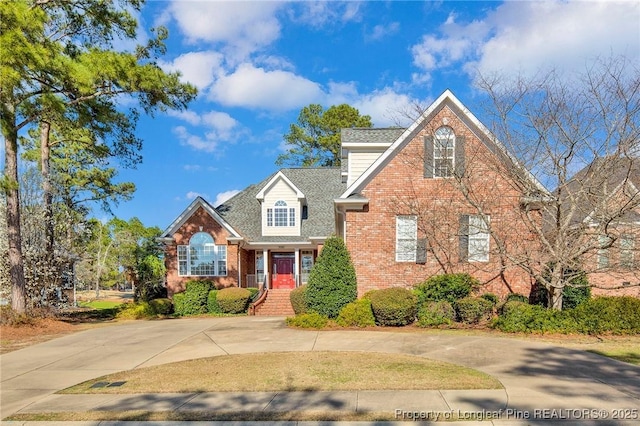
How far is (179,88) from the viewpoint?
1434 cm

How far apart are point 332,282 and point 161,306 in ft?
32.4

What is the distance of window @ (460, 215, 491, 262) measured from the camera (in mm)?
13130

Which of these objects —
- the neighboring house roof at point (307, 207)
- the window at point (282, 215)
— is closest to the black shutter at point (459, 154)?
the neighboring house roof at point (307, 207)

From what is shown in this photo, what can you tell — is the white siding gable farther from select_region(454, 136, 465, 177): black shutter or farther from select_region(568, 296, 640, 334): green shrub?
select_region(568, 296, 640, 334): green shrub

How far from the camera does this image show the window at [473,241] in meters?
13.1

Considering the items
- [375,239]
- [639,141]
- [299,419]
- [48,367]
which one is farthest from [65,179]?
[639,141]

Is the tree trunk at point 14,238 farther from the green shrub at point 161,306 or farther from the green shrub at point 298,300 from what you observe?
the green shrub at point 298,300

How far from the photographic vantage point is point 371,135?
637 inches

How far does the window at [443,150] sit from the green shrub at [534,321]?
501 cm

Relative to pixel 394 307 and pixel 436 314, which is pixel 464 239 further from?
pixel 394 307

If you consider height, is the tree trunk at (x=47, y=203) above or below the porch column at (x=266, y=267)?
above

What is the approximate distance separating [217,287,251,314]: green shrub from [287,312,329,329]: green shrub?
597cm

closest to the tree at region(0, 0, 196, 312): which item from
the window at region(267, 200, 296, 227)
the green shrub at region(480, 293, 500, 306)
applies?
the window at region(267, 200, 296, 227)

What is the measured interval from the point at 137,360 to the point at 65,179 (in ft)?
61.7
